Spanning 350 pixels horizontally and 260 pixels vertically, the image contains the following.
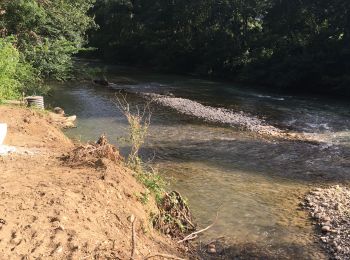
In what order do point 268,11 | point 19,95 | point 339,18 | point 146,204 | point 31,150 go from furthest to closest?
point 268,11
point 339,18
point 19,95
point 31,150
point 146,204

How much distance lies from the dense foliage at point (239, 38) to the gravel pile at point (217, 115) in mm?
10937

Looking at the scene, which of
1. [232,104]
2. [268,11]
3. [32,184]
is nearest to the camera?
[32,184]

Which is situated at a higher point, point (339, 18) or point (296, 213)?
point (339, 18)

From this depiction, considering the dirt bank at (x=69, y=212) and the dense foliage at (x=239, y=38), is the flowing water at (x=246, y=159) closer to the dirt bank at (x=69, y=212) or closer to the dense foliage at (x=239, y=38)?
the dirt bank at (x=69, y=212)

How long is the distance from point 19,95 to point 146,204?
1233cm

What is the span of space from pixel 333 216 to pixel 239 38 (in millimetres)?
32369

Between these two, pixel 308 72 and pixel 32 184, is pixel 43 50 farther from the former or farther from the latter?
pixel 308 72

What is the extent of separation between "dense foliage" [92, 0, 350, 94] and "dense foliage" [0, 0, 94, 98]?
16606 millimetres

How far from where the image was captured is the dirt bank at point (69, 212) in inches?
218

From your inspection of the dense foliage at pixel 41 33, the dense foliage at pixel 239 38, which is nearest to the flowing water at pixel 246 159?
the dense foliage at pixel 41 33

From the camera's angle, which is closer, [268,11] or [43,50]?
[43,50]

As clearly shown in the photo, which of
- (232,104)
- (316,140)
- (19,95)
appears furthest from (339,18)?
(19,95)

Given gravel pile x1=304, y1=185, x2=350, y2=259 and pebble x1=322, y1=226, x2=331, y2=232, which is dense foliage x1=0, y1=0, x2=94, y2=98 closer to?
gravel pile x1=304, y1=185, x2=350, y2=259

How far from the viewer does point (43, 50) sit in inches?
864
